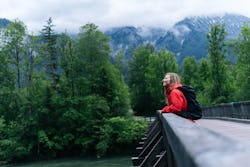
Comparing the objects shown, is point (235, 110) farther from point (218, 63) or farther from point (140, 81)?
point (140, 81)

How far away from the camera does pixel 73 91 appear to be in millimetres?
64125

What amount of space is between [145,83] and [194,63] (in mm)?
8695

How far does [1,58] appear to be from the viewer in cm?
6400

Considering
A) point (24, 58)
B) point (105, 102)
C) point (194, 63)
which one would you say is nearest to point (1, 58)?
point (24, 58)

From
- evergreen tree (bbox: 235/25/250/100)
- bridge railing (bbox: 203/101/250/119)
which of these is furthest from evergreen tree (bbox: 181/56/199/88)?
bridge railing (bbox: 203/101/250/119)

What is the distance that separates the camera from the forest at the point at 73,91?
54.5m

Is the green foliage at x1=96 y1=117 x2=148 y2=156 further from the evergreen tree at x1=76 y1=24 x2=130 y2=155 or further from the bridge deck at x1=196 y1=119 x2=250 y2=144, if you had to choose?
the bridge deck at x1=196 y1=119 x2=250 y2=144

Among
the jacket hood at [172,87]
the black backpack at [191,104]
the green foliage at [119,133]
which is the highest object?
the jacket hood at [172,87]

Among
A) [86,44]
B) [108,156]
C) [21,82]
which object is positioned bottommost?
[108,156]

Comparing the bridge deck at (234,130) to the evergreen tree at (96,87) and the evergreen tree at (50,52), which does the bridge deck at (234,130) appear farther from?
the evergreen tree at (50,52)

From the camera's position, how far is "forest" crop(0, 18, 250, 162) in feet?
179

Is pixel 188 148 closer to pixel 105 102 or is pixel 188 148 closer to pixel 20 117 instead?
pixel 105 102

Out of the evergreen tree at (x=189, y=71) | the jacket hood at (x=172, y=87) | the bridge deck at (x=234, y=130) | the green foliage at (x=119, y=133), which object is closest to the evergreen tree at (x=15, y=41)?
the green foliage at (x=119, y=133)

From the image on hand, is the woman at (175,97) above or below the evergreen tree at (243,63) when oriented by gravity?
below
